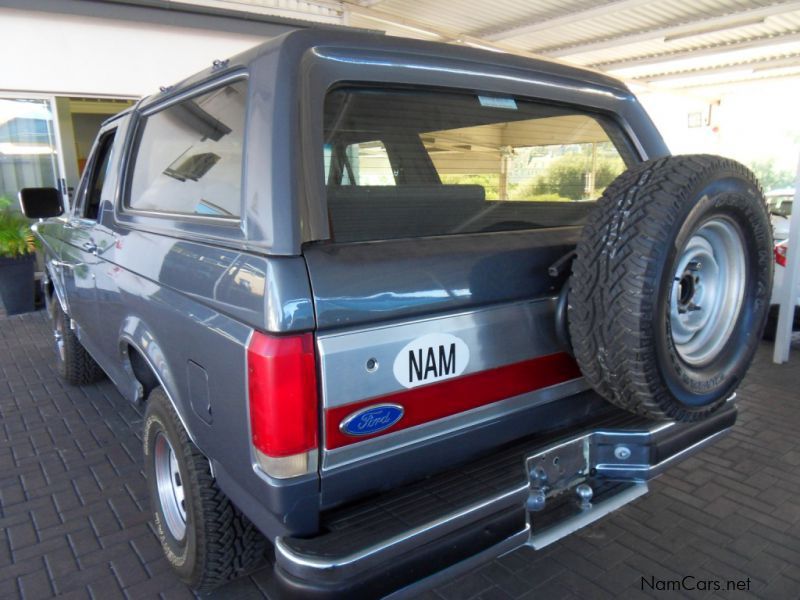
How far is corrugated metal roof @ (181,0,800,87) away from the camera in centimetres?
984

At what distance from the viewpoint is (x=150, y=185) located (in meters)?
2.64

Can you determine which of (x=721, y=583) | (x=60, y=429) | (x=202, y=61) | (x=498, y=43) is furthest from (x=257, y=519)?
(x=498, y=43)

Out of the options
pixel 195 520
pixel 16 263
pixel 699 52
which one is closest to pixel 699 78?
pixel 699 52

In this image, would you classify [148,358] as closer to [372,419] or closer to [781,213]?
[372,419]

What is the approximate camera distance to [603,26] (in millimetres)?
11305

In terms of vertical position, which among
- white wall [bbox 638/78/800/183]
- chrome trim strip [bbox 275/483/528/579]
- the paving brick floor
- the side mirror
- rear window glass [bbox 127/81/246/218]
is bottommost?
the paving brick floor

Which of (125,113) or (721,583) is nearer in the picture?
(721,583)

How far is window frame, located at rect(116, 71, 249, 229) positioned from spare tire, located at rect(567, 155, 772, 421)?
1085 mm

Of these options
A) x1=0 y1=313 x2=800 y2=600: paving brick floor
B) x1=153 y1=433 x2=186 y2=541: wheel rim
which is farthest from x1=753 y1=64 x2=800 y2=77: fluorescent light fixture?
x1=153 y1=433 x2=186 y2=541: wheel rim

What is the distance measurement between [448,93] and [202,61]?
8.18 metres

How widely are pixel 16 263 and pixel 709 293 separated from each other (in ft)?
26.0

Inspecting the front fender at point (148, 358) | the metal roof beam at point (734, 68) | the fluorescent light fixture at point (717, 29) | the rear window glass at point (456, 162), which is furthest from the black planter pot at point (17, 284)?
the metal roof beam at point (734, 68)

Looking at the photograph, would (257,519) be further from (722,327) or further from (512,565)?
(722,327)

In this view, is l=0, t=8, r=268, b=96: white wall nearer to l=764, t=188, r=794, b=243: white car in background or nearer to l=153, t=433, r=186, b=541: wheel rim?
l=153, t=433, r=186, b=541: wheel rim
